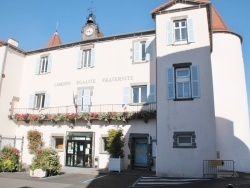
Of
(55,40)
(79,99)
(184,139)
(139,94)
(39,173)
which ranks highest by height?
(55,40)

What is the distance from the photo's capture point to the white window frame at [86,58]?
19.5 m

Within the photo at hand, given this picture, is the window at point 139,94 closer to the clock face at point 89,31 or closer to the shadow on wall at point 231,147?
the shadow on wall at point 231,147

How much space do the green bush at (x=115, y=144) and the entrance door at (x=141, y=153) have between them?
1179 mm

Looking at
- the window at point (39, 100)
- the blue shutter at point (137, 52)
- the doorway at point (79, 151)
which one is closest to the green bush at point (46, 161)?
the doorway at point (79, 151)

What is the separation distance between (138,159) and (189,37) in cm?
846

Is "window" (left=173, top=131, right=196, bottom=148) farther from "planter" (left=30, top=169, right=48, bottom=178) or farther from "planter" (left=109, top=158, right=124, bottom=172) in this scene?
"planter" (left=30, top=169, right=48, bottom=178)

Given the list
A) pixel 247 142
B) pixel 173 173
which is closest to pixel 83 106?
pixel 173 173

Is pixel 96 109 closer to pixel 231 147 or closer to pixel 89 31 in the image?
pixel 89 31

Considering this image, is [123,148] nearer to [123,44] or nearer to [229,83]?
[123,44]

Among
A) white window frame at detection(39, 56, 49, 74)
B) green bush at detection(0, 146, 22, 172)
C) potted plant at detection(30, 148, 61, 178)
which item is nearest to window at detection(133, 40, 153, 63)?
white window frame at detection(39, 56, 49, 74)

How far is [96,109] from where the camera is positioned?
711 inches

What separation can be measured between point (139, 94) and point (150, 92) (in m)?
0.96

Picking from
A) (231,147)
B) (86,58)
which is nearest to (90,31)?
(86,58)

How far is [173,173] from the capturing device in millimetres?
13047
